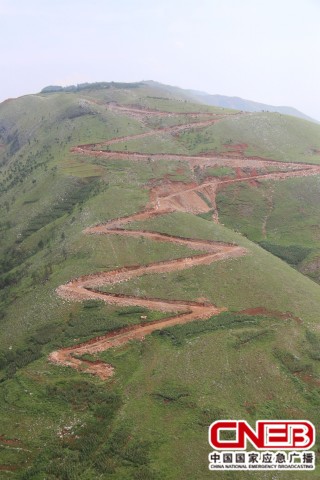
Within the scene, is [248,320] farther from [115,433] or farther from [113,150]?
[113,150]

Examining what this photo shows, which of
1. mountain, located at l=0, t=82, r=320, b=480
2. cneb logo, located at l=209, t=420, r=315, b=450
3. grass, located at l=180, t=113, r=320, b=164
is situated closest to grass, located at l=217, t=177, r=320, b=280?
mountain, located at l=0, t=82, r=320, b=480

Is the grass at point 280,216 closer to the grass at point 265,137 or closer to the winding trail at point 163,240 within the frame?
the winding trail at point 163,240

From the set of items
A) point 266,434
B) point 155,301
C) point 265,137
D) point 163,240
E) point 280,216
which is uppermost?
point 265,137

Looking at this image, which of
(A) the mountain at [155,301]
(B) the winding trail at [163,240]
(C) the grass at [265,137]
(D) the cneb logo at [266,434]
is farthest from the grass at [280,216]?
(D) the cneb logo at [266,434]

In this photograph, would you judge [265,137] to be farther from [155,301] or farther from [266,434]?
[266,434]

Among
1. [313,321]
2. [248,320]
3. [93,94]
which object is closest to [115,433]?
[248,320]

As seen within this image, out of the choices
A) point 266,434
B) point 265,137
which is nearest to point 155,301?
point 266,434
